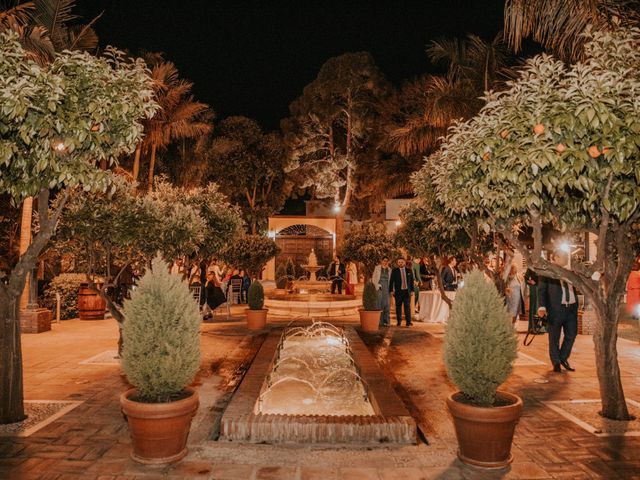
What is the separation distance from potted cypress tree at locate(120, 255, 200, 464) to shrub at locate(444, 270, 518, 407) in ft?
7.88

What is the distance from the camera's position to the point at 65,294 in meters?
14.0

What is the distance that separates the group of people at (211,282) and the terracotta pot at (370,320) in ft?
13.6

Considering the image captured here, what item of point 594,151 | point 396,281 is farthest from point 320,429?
point 396,281

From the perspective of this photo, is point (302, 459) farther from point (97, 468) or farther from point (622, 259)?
point (622, 259)

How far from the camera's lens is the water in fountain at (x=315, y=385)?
5.94 meters

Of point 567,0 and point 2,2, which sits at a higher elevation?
point 2,2

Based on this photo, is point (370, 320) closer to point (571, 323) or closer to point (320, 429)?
point (571, 323)

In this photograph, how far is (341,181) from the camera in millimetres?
26797

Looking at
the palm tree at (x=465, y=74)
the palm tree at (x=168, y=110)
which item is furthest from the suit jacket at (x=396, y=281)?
the palm tree at (x=168, y=110)

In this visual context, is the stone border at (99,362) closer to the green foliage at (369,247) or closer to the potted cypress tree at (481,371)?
the potted cypress tree at (481,371)

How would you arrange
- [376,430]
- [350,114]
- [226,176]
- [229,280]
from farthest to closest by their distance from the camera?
[226,176] < [350,114] < [229,280] < [376,430]

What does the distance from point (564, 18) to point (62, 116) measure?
655cm

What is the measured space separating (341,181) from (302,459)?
23.1 meters

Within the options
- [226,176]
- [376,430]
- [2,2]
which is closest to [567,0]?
[376,430]
